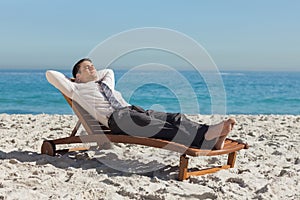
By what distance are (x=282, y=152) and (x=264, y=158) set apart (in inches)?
16.1

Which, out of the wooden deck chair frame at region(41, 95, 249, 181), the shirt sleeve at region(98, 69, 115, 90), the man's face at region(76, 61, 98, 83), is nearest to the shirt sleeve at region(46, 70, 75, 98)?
the wooden deck chair frame at region(41, 95, 249, 181)

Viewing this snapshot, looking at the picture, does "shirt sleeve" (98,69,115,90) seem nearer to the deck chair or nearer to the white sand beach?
the deck chair

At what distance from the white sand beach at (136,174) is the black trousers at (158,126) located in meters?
0.31

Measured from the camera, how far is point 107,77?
193 inches

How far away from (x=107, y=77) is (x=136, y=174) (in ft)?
4.78

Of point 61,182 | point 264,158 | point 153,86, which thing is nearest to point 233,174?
point 264,158

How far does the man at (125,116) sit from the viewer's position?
381 cm

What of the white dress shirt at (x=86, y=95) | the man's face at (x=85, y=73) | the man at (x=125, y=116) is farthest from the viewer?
the man's face at (x=85, y=73)

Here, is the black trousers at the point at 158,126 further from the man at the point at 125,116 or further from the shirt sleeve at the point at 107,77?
the shirt sleeve at the point at 107,77

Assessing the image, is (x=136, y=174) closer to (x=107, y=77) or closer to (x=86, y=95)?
(x=86, y=95)

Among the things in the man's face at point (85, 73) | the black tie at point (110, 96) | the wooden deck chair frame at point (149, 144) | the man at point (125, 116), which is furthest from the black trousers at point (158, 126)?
the man's face at point (85, 73)

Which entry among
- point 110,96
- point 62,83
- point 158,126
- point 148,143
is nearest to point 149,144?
point 148,143

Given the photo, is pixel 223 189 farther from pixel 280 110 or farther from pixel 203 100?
pixel 203 100

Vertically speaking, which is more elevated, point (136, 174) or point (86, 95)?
point (86, 95)
